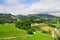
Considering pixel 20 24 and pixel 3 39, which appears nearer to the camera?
pixel 3 39

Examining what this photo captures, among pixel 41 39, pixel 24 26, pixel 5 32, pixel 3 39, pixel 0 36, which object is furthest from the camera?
pixel 24 26

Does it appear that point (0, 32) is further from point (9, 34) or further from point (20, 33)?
point (20, 33)

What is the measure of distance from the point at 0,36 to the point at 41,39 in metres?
19.4

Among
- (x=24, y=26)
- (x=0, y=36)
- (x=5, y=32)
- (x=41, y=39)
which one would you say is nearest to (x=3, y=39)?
(x=0, y=36)

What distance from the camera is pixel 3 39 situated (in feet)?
136

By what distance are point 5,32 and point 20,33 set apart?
15.6 ft

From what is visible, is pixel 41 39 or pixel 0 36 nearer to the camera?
pixel 41 39

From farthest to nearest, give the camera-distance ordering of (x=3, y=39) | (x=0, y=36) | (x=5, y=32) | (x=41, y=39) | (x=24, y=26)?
(x=24, y=26) → (x=5, y=32) → (x=0, y=36) → (x=3, y=39) → (x=41, y=39)

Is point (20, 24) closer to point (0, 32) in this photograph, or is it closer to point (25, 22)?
point (25, 22)

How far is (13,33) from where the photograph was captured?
4822 cm

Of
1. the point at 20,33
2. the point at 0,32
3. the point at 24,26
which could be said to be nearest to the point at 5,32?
the point at 0,32

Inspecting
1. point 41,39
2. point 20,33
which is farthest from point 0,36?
point 41,39

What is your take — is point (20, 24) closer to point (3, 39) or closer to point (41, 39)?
point (3, 39)

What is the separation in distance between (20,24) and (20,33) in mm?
16355
